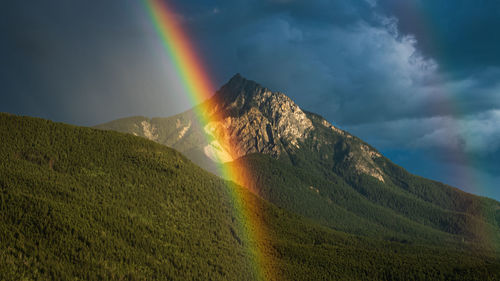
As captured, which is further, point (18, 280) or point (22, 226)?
point (22, 226)

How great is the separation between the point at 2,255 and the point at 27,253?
1350cm

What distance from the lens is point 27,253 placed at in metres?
188

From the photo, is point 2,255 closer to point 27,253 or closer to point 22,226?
point 27,253

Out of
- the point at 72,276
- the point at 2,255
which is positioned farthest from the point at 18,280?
the point at 72,276

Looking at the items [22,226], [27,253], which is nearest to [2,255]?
[27,253]

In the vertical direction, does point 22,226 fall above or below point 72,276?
above

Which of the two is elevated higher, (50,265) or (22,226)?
(22,226)

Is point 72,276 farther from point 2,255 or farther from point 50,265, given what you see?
point 2,255

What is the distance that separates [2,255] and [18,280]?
1475cm

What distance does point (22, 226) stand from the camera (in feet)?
655

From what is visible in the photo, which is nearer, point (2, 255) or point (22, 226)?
point (2, 255)

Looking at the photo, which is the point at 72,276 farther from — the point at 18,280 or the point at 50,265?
the point at 18,280

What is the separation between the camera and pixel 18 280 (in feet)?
558

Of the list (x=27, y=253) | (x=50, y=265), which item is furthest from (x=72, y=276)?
(x=27, y=253)
